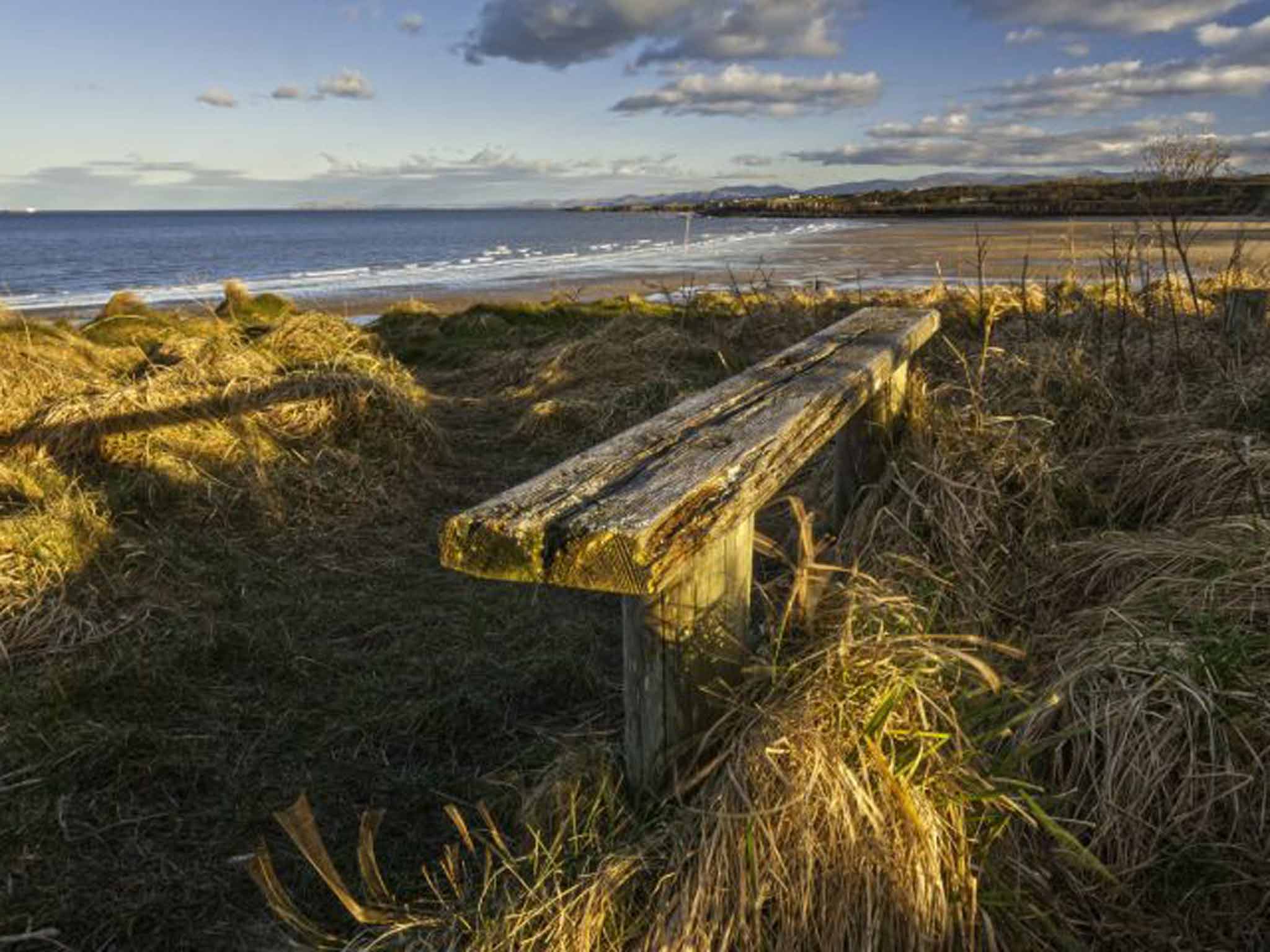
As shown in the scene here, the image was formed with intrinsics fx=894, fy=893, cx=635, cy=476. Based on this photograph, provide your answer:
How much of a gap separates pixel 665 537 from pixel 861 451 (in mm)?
2481

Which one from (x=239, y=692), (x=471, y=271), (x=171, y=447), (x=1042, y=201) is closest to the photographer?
(x=239, y=692)

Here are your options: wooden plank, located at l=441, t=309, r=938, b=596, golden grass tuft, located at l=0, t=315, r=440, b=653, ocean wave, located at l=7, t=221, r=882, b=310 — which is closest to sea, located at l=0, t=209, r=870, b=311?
ocean wave, located at l=7, t=221, r=882, b=310

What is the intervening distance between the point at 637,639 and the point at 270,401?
4556 mm

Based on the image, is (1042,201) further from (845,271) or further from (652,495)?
(652,495)

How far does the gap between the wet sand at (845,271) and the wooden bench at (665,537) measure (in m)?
10.3

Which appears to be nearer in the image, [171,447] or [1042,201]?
[171,447]

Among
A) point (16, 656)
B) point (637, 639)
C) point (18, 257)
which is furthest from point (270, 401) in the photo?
point (18, 257)

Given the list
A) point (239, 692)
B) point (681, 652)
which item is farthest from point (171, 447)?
point (681, 652)

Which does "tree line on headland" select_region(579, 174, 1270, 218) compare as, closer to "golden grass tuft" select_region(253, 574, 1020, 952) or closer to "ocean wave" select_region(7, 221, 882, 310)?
"golden grass tuft" select_region(253, 574, 1020, 952)

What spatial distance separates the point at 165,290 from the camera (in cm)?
2881

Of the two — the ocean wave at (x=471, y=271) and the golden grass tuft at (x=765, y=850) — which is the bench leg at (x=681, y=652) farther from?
the ocean wave at (x=471, y=271)

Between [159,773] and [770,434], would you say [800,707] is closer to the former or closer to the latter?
[770,434]

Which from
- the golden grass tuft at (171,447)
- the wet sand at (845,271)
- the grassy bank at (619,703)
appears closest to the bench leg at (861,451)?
the grassy bank at (619,703)

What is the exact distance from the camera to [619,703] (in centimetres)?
299
